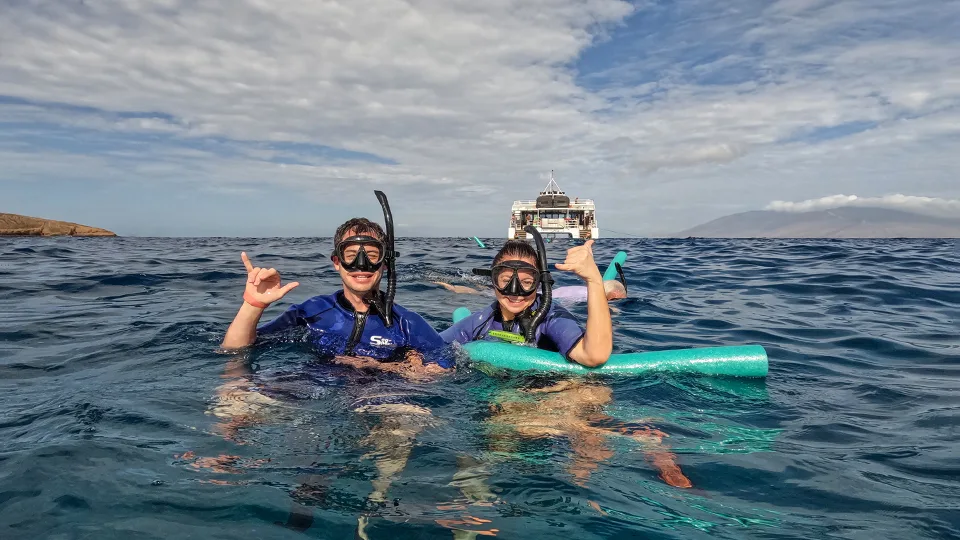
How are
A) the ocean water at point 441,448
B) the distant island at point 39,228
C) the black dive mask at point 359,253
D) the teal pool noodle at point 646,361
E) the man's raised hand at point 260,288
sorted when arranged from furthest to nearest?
1. the distant island at point 39,228
2. the black dive mask at point 359,253
3. the teal pool noodle at point 646,361
4. the man's raised hand at point 260,288
5. the ocean water at point 441,448

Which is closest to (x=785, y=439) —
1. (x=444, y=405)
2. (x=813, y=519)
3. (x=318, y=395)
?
(x=813, y=519)

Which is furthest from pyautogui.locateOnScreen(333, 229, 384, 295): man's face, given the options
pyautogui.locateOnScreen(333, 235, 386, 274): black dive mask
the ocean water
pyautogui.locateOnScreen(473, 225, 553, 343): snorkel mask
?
pyautogui.locateOnScreen(473, 225, 553, 343): snorkel mask

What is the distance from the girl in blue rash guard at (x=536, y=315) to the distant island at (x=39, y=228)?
151 feet

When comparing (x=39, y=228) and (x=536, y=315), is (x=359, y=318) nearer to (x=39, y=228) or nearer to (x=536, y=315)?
(x=536, y=315)

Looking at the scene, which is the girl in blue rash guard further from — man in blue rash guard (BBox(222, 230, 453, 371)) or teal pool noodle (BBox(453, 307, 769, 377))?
man in blue rash guard (BBox(222, 230, 453, 371))

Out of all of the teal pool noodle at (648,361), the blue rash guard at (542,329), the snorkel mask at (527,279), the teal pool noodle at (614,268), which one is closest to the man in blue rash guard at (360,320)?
the blue rash guard at (542,329)

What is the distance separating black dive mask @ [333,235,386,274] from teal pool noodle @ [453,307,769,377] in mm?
1175

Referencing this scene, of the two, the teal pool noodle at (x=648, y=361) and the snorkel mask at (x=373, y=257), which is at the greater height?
the snorkel mask at (x=373, y=257)

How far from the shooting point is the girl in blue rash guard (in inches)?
145

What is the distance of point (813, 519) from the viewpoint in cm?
245

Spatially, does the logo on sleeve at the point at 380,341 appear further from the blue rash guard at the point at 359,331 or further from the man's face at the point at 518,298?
the man's face at the point at 518,298

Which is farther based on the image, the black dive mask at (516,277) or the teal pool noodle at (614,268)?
the teal pool noodle at (614,268)

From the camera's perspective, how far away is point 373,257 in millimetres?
4727

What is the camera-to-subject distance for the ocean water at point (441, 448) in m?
2.34
